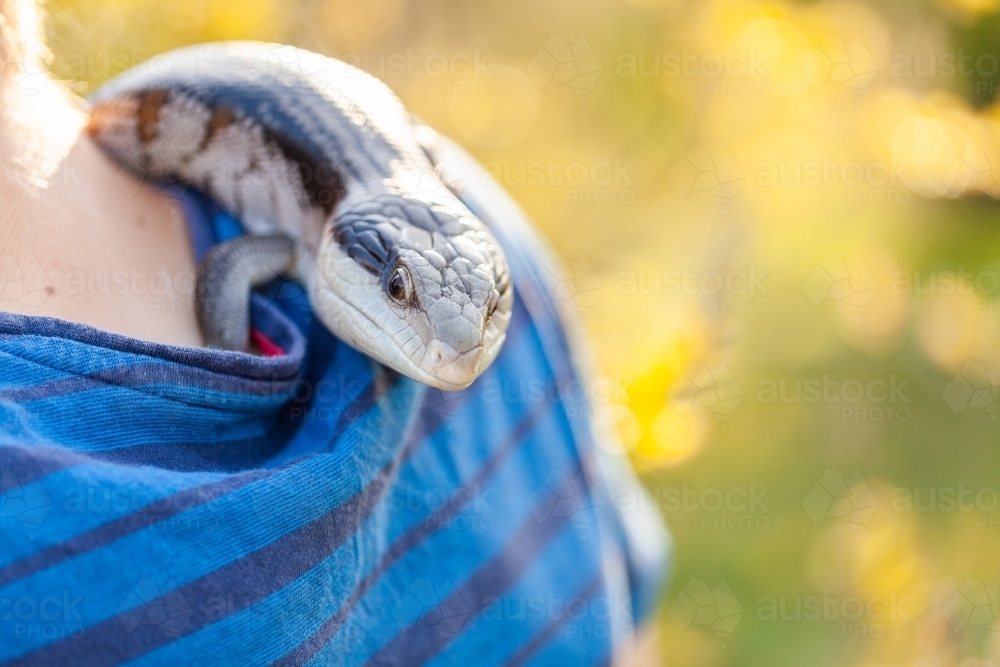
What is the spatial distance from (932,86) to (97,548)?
2306 millimetres

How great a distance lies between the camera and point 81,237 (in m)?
0.87

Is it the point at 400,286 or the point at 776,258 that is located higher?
the point at 400,286

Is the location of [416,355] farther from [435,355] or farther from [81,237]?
[81,237]

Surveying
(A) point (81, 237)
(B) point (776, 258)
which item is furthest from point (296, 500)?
(B) point (776, 258)

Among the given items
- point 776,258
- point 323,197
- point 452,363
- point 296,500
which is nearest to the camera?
point 296,500

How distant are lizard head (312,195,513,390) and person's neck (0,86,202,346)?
171mm

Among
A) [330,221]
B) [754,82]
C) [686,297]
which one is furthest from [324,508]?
[754,82]

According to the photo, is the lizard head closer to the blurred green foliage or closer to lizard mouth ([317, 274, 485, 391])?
lizard mouth ([317, 274, 485, 391])

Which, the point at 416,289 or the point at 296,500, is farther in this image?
the point at 416,289

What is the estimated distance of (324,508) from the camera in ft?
2.44

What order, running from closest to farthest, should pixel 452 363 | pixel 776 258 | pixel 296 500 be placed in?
pixel 296 500, pixel 452 363, pixel 776 258

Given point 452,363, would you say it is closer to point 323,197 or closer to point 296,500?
point 296,500

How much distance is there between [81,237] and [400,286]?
334mm

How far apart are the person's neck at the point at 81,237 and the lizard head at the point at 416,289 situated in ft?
0.56
